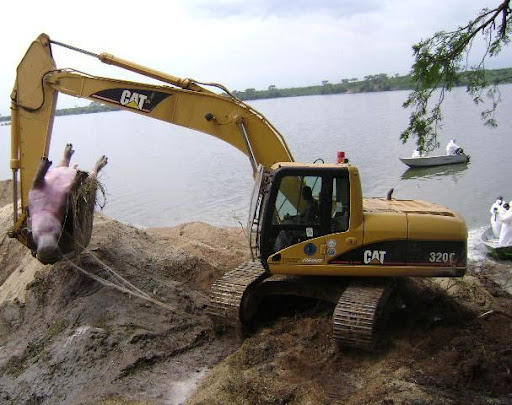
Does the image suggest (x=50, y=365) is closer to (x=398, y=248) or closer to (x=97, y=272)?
(x=97, y=272)

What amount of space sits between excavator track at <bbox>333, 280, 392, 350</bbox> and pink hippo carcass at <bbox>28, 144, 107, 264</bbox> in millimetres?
3691

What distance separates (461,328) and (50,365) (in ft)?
15.8

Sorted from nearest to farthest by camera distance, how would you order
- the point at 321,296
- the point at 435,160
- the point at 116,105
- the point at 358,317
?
the point at 358,317
the point at 321,296
the point at 116,105
the point at 435,160

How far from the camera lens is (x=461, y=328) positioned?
22.3ft

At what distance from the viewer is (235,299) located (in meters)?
6.79

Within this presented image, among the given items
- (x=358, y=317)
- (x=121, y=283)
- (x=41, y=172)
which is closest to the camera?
(x=358, y=317)

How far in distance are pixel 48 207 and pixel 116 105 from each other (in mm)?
1614

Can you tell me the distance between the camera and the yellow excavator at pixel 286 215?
648 cm

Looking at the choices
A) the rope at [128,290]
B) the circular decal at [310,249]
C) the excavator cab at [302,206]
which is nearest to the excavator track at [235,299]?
the excavator cab at [302,206]

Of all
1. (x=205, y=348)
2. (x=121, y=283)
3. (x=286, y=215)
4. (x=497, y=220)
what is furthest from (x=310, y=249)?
(x=497, y=220)

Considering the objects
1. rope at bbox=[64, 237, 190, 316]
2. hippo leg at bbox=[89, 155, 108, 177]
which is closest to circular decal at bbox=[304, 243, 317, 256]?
rope at bbox=[64, 237, 190, 316]

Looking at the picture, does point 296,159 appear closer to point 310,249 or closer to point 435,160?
point 435,160

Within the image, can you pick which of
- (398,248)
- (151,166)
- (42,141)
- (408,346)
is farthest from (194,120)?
(151,166)

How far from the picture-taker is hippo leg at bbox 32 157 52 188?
7246 mm
